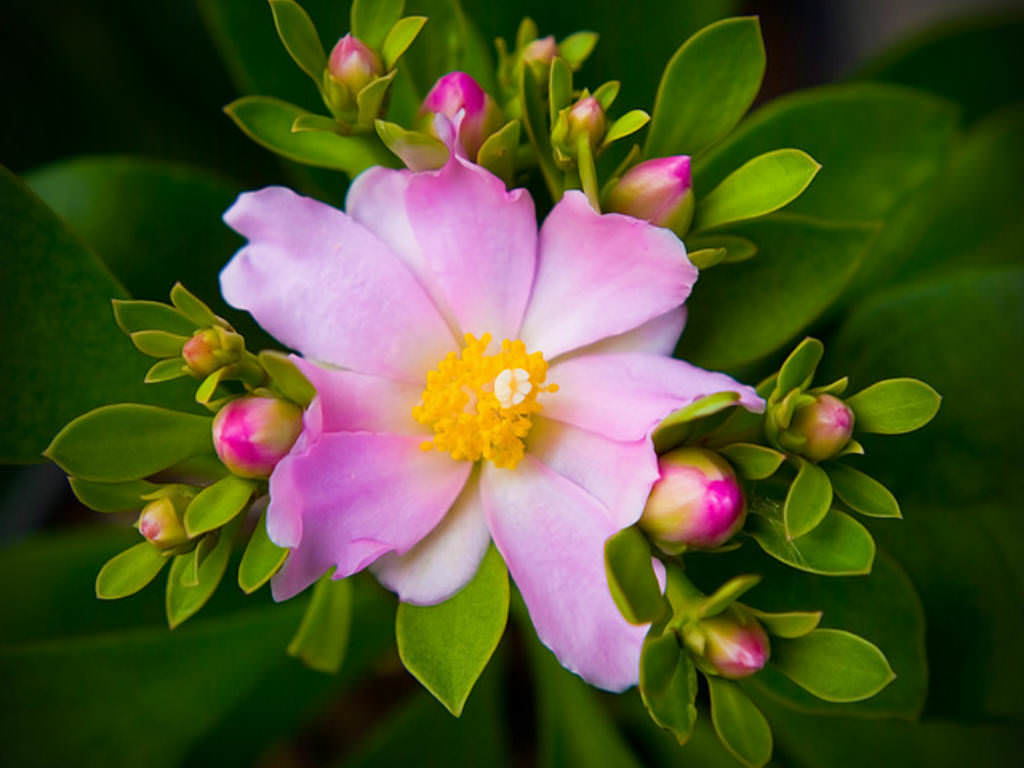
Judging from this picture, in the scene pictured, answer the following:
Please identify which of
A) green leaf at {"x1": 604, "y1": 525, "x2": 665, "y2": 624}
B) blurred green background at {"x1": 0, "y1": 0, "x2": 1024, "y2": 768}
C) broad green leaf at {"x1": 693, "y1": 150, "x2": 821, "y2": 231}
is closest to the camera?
green leaf at {"x1": 604, "y1": 525, "x2": 665, "y2": 624}

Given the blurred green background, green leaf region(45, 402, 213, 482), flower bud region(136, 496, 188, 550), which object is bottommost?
the blurred green background

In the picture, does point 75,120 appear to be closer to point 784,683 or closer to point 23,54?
point 23,54

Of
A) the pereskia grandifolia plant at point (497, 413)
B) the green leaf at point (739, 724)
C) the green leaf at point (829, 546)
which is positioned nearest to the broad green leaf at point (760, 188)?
the pereskia grandifolia plant at point (497, 413)

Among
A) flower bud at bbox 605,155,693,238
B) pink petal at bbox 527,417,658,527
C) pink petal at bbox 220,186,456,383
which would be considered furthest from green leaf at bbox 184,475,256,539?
flower bud at bbox 605,155,693,238

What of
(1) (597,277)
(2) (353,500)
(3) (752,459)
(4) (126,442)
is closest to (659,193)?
(1) (597,277)

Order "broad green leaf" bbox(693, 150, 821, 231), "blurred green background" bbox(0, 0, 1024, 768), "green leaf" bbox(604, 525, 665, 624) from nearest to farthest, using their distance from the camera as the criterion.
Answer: "green leaf" bbox(604, 525, 665, 624), "broad green leaf" bbox(693, 150, 821, 231), "blurred green background" bbox(0, 0, 1024, 768)

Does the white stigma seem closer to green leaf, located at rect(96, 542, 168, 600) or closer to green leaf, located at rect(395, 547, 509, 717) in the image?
green leaf, located at rect(395, 547, 509, 717)
